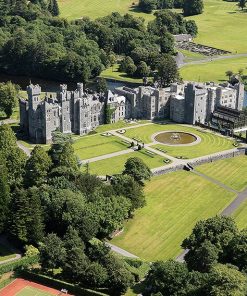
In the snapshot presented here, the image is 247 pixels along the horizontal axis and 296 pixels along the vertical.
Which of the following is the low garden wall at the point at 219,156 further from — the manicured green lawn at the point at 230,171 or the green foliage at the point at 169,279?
the green foliage at the point at 169,279

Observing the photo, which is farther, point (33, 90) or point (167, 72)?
point (167, 72)

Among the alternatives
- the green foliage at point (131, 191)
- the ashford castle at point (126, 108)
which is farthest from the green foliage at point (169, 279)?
the ashford castle at point (126, 108)

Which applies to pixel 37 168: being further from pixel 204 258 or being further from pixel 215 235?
pixel 204 258

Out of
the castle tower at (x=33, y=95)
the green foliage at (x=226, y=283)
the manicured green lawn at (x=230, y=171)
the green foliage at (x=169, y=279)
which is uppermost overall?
the castle tower at (x=33, y=95)

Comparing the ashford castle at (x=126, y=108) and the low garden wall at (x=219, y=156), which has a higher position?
the ashford castle at (x=126, y=108)

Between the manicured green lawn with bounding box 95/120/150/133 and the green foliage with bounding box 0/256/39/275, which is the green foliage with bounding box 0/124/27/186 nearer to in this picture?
the green foliage with bounding box 0/256/39/275

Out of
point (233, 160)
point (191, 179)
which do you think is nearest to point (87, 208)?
point (191, 179)

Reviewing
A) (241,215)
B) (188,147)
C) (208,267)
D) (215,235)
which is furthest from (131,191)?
(188,147)
